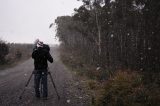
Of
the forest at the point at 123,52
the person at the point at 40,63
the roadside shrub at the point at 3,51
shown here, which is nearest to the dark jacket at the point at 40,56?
the person at the point at 40,63

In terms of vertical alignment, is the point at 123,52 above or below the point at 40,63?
below

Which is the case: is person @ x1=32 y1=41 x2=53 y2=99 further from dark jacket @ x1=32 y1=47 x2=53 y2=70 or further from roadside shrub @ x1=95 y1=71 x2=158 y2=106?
roadside shrub @ x1=95 y1=71 x2=158 y2=106

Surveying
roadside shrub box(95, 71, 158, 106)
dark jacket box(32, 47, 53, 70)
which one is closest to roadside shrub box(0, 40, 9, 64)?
dark jacket box(32, 47, 53, 70)

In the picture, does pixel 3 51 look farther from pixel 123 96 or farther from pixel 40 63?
pixel 123 96

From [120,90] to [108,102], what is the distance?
2.71ft

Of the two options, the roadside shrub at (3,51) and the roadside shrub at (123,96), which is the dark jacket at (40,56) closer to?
the roadside shrub at (123,96)

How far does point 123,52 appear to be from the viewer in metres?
30.8

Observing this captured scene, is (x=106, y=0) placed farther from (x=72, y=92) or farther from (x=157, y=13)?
(x=72, y=92)

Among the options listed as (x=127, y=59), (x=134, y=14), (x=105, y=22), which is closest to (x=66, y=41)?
(x=105, y=22)

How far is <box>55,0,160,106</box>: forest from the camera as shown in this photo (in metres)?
11.7

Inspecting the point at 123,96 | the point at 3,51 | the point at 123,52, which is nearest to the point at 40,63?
the point at 123,96

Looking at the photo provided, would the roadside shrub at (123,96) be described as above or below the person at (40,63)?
below

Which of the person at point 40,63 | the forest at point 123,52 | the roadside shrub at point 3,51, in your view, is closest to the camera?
the forest at point 123,52

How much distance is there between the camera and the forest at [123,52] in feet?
38.4
